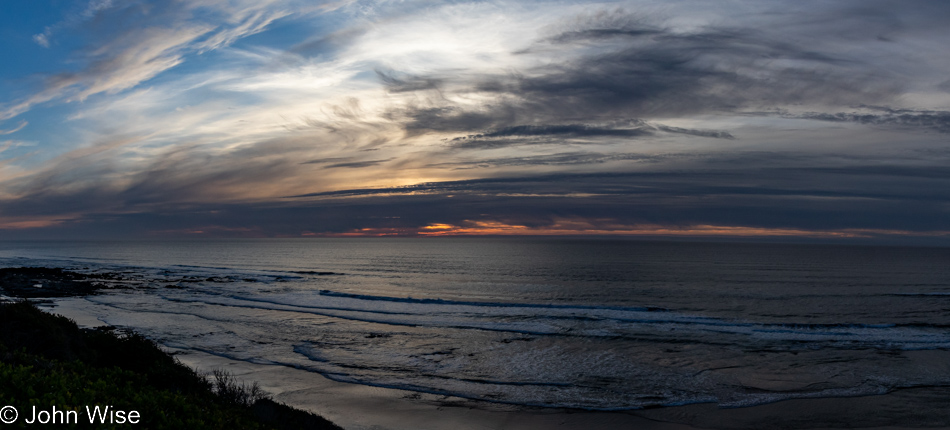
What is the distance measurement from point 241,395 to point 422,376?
24.7 feet

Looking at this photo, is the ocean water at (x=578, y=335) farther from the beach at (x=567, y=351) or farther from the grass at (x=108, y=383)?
the grass at (x=108, y=383)

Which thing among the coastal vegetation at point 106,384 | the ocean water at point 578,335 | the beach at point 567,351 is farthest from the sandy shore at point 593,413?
the coastal vegetation at point 106,384

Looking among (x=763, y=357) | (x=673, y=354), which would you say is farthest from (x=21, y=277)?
(x=763, y=357)

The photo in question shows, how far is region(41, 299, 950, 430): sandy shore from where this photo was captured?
13.0 m

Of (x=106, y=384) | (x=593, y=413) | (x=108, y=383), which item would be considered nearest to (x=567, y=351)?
(x=593, y=413)

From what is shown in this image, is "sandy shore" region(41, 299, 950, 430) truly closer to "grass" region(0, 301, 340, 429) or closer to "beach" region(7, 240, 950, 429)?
"beach" region(7, 240, 950, 429)

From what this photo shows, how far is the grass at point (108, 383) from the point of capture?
5.94 m

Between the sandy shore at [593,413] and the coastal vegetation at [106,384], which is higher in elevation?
the coastal vegetation at [106,384]

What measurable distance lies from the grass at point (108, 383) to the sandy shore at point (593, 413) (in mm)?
3206

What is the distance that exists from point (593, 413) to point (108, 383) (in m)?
11.2

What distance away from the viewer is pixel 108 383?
7.34 metres

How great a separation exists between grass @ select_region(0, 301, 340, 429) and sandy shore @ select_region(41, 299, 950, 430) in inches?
126

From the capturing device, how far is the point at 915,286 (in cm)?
5100

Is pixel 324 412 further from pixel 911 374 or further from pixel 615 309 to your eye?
pixel 615 309
